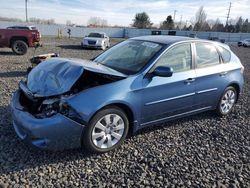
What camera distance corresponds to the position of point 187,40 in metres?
4.67

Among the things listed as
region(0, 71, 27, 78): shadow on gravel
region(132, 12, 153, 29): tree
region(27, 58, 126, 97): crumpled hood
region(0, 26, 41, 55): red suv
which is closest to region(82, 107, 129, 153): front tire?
region(27, 58, 126, 97): crumpled hood

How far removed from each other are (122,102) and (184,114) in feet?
4.90

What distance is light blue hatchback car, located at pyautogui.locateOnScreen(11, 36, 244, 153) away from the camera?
3.31 m

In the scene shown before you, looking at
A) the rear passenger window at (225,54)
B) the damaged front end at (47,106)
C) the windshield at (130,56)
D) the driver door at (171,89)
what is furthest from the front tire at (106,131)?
the rear passenger window at (225,54)

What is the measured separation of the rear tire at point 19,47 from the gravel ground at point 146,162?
9.48 m

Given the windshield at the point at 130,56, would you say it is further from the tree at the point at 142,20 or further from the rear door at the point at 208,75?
the tree at the point at 142,20

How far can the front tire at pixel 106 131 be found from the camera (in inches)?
137

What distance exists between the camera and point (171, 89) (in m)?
4.19

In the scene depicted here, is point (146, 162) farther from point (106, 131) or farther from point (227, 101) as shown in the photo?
point (227, 101)

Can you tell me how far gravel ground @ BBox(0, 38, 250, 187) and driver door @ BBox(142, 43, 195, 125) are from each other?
16.6 inches

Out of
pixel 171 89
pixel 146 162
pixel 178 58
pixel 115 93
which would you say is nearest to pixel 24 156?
pixel 115 93

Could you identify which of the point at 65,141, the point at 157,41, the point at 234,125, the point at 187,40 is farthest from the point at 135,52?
the point at 234,125

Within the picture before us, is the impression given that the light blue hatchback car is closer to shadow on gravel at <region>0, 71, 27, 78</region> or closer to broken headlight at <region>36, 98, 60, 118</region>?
broken headlight at <region>36, 98, 60, 118</region>

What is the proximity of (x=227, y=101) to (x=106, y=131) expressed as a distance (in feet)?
10.2
